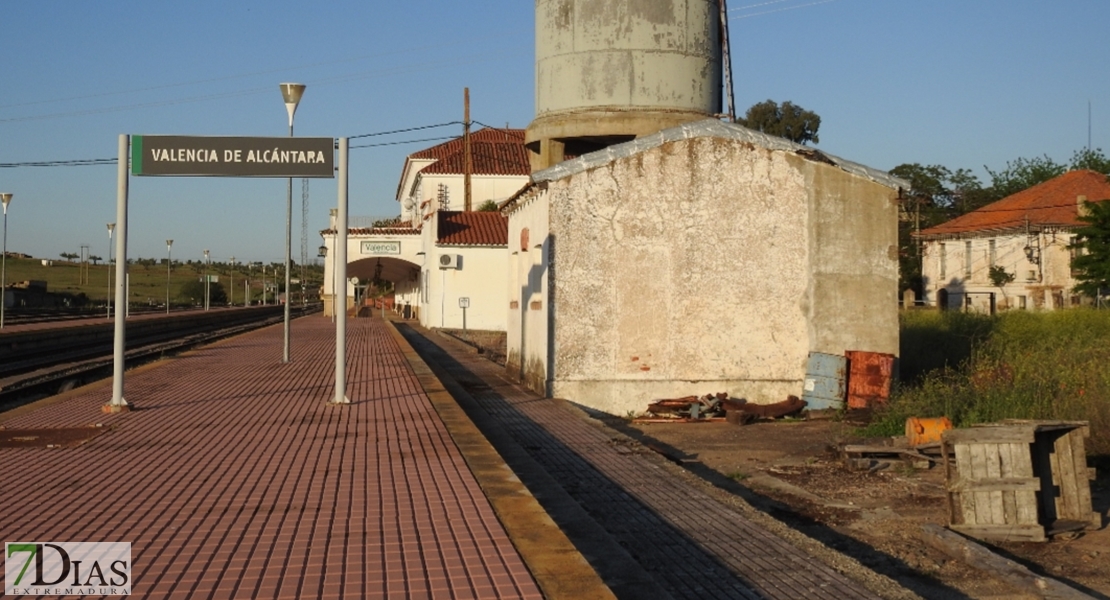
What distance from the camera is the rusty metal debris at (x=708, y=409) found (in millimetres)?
16234

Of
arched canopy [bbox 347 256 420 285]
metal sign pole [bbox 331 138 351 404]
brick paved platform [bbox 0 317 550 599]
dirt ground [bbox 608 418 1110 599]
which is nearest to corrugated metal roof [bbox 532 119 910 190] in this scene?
metal sign pole [bbox 331 138 351 404]

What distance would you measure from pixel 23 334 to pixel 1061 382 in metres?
28.6

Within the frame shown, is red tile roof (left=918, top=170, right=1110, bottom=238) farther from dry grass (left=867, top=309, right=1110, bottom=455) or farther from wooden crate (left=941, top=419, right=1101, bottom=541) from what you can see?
wooden crate (left=941, top=419, right=1101, bottom=541)

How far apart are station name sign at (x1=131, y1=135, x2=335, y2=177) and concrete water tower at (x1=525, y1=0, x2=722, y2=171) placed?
7.11 m

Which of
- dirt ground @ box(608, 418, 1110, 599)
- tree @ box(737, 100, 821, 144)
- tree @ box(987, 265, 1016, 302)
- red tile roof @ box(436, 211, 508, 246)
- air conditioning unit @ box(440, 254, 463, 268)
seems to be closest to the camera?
dirt ground @ box(608, 418, 1110, 599)

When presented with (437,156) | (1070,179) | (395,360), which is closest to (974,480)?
(395,360)

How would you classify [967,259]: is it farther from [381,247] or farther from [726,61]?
[726,61]

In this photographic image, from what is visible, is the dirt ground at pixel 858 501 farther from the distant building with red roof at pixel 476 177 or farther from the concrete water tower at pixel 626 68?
the distant building with red roof at pixel 476 177

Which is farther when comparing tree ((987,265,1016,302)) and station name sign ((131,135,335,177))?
tree ((987,265,1016,302))

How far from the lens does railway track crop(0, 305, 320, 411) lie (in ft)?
75.0

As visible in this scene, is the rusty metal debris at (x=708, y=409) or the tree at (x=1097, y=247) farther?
the tree at (x=1097, y=247)

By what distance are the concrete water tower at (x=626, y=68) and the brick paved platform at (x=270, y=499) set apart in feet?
25.7

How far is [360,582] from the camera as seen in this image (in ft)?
17.5

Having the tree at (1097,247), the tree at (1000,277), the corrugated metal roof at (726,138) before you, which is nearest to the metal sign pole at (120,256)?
the corrugated metal roof at (726,138)
